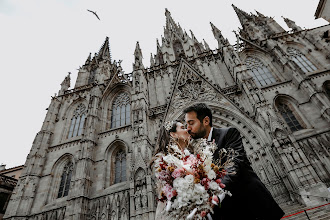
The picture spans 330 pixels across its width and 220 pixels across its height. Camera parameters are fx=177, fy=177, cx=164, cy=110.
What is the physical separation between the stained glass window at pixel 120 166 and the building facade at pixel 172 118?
8cm

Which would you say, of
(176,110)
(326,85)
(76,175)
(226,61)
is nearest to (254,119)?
(176,110)

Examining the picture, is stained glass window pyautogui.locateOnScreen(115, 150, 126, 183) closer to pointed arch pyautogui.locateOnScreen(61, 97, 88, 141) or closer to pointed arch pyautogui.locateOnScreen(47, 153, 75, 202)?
pointed arch pyautogui.locateOnScreen(47, 153, 75, 202)

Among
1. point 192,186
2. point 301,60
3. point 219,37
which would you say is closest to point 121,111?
point 219,37

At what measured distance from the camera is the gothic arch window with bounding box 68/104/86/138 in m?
17.5

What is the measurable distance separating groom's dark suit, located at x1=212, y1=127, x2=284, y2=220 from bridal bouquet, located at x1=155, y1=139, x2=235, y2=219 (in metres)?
0.11

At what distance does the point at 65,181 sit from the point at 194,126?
15.5 m

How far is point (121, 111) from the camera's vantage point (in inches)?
697

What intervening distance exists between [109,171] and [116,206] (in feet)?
9.48

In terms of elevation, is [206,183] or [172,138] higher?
[172,138]

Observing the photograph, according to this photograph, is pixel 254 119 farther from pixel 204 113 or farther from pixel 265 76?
pixel 204 113

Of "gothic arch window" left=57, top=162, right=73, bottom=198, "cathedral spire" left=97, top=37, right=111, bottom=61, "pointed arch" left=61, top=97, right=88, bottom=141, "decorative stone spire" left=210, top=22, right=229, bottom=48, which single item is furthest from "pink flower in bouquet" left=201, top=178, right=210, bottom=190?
"cathedral spire" left=97, top=37, right=111, bottom=61

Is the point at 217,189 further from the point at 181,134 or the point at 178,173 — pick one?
the point at 181,134

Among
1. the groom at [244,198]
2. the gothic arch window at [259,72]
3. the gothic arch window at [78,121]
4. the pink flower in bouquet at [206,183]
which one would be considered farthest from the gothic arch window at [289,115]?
the gothic arch window at [78,121]

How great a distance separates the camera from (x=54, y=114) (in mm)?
18516
